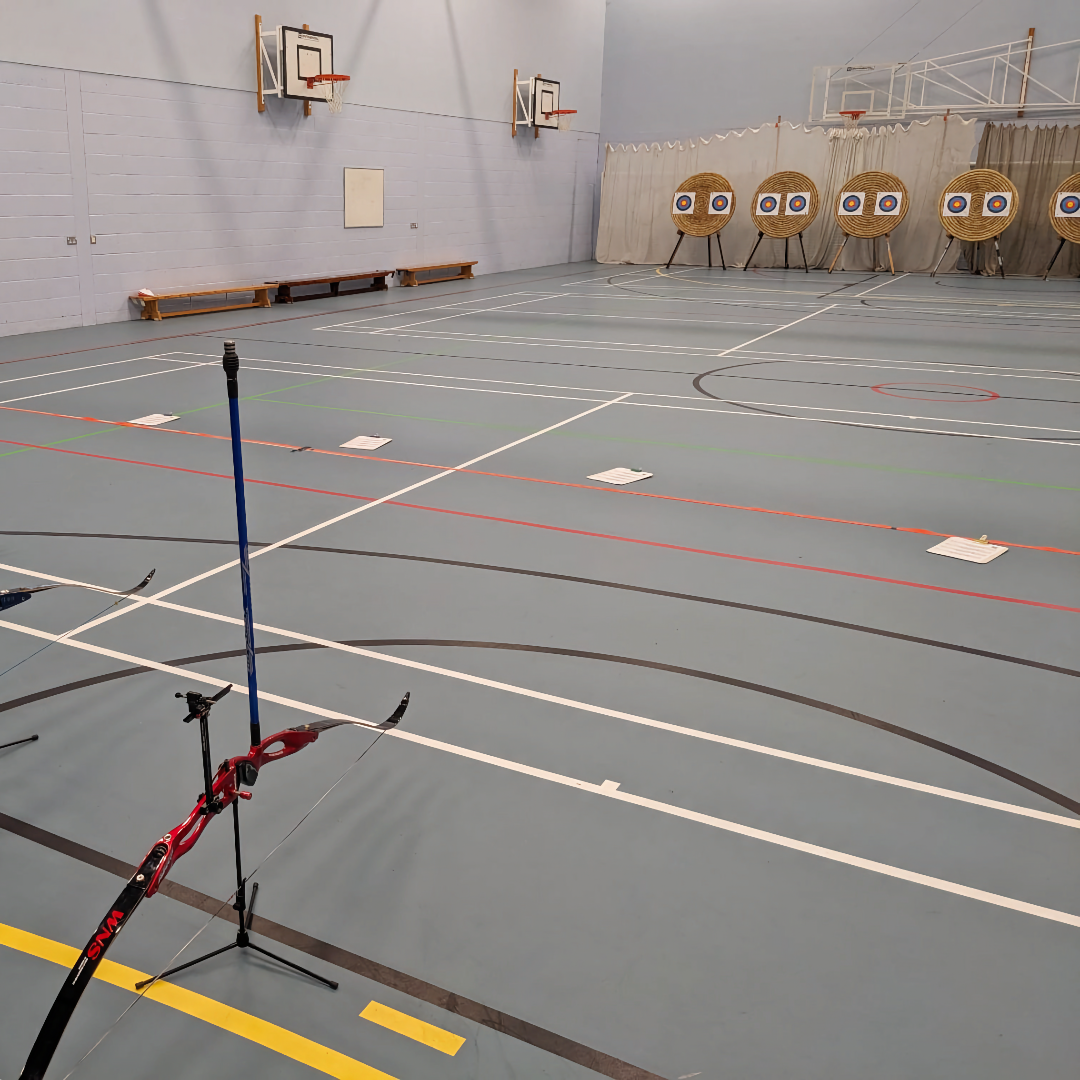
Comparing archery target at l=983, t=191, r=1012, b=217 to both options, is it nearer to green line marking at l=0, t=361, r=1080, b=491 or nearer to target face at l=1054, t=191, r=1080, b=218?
target face at l=1054, t=191, r=1080, b=218

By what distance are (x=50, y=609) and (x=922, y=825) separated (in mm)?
2997

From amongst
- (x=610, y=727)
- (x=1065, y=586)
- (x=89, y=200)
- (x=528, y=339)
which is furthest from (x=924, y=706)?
(x=89, y=200)

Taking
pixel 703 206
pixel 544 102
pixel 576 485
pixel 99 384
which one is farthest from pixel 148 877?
pixel 703 206

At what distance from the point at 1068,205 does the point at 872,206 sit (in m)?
3.13

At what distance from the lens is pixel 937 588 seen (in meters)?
4.12

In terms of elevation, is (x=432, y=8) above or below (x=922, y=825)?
above

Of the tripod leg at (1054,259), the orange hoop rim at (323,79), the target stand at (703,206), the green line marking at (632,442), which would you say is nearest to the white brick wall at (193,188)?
the orange hoop rim at (323,79)

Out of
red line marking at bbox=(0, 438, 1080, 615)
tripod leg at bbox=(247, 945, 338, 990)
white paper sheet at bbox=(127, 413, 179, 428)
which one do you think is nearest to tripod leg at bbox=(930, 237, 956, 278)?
white paper sheet at bbox=(127, 413, 179, 428)

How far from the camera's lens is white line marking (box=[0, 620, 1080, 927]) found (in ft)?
7.42

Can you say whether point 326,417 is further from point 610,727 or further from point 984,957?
point 984,957

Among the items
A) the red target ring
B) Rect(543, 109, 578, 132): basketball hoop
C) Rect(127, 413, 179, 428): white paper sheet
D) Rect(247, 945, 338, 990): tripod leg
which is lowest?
Rect(247, 945, 338, 990): tripod leg

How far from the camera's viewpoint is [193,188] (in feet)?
39.4

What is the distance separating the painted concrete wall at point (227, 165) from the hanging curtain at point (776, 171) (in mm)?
2461

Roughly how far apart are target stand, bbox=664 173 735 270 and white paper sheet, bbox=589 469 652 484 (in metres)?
15.0
